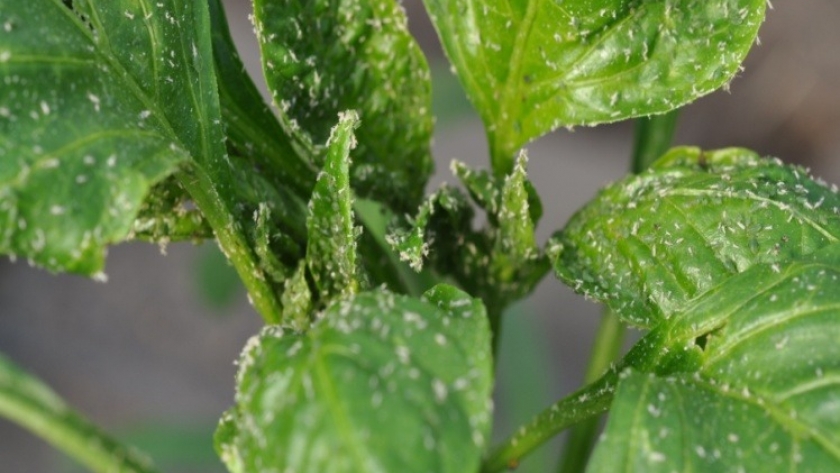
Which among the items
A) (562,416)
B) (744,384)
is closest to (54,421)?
(562,416)

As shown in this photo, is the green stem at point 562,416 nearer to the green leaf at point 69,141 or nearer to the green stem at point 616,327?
the green stem at point 616,327

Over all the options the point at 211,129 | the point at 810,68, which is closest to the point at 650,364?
the point at 211,129

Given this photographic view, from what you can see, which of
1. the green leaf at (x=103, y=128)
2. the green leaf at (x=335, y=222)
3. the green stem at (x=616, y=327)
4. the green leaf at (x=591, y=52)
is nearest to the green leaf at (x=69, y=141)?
the green leaf at (x=103, y=128)

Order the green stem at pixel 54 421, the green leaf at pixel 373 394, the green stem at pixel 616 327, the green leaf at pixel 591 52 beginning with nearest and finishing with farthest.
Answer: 1. the green leaf at pixel 373 394
2. the green stem at pixel 54 421
3. the green leaf at pixel 591 52
4. the green stem at pixel 616 327

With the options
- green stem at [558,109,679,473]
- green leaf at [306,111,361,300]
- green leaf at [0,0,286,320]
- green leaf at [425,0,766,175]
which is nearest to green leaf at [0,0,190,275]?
green leaf at [0,0,286,320]

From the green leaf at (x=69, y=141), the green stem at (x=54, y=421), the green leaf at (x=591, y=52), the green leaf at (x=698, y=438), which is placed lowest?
the green leaf at (x=698, y=438)

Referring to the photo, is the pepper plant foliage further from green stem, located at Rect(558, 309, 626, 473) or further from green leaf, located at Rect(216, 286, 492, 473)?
green stem, located at Rect(558, 309, 626, 473)

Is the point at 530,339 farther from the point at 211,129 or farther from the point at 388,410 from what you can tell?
the point at 388,410
